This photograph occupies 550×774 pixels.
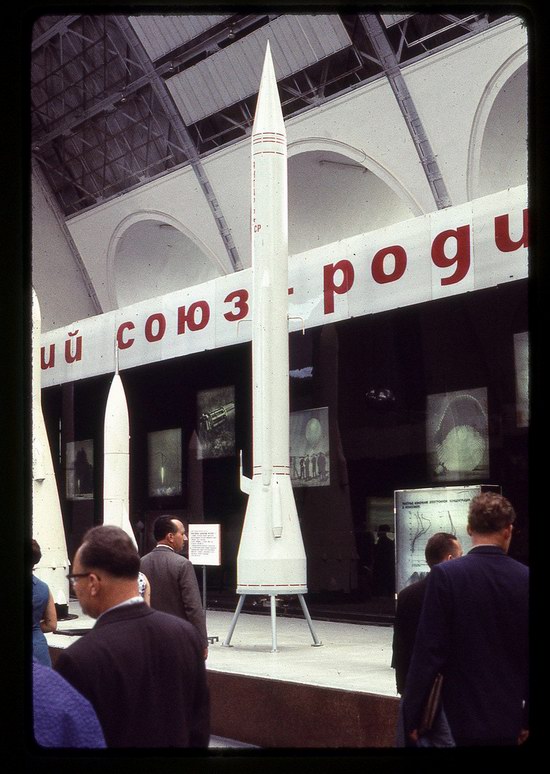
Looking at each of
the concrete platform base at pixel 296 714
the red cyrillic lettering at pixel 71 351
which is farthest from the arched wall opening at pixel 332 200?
the concrete platform base at pixel 296 714

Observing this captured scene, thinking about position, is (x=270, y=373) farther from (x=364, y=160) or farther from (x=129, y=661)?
(x=129, y=661)

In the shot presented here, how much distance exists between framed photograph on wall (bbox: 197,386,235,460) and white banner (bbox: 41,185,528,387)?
4.75ft

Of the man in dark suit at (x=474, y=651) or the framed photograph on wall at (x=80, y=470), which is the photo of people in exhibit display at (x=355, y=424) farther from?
the man in dark suit at (x=474, y=651)

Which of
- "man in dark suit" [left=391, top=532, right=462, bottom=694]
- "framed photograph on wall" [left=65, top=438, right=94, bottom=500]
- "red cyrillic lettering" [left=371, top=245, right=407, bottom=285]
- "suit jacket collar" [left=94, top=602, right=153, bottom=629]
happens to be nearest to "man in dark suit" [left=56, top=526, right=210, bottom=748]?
"suit jacket collar" [left=94, top=602, right=153, bottom=629]

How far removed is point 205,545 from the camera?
12047 mm

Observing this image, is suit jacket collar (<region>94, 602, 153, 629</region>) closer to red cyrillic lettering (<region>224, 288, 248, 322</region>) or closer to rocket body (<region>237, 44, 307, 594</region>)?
rocket body (<region>237, 44, 307, 594</region>)

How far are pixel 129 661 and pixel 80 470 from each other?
17.9 meters

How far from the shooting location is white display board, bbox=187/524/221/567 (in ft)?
39.2

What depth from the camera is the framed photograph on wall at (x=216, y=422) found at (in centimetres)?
1689

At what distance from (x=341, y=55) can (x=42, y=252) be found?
8.90 m

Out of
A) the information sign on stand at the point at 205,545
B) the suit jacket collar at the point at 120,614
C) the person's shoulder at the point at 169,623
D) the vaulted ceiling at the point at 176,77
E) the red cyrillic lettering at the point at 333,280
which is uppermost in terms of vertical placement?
the vaulted ceiling at the point at 176,77

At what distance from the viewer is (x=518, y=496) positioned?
484 inches

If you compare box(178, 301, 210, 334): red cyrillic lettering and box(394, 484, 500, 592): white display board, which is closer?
box(394, 484, 500, 592): white display board

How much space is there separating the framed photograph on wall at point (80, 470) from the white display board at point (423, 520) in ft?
35.0
